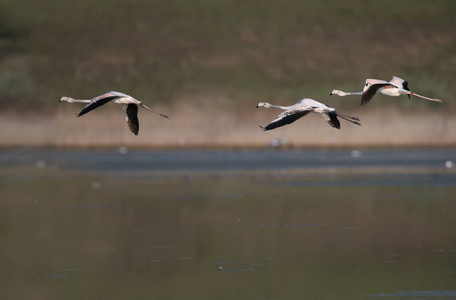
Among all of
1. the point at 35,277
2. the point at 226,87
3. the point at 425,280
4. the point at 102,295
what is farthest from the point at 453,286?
the point at 226,87

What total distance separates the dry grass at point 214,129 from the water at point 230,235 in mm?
27046

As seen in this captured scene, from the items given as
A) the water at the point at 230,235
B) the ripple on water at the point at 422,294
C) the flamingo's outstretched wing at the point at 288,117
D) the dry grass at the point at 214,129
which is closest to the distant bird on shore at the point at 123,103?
the flamingo's outstretched wing at the point at 288,117

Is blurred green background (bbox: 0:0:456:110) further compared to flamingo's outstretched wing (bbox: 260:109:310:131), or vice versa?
blurred green background (bbox: 0:0:456:110)

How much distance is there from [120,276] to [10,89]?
63.7 meters

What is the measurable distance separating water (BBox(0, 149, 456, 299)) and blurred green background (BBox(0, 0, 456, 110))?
36779mm

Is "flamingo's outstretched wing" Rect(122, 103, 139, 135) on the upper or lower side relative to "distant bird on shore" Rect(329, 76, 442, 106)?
lower

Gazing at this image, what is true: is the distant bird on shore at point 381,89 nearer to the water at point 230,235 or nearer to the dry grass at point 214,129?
the water at point 230,235

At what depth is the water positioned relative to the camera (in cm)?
1816

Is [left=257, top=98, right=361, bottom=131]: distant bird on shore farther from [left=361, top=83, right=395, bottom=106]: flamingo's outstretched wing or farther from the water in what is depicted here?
the water

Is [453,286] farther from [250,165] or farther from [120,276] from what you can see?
[250,165]

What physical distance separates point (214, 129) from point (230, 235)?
49772mm

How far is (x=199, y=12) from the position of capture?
87.7 meters

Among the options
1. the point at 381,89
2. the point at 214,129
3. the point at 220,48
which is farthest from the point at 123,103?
the point at 220,48

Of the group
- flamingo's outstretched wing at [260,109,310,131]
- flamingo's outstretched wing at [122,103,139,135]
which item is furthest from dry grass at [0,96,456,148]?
flamingo's outstretched wing at [122,103,139,135]
